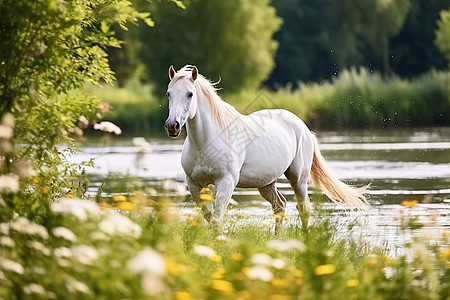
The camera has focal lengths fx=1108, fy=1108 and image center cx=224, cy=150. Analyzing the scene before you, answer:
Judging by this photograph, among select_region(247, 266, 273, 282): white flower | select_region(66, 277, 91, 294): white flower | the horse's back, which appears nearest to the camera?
select_region(247, 266, 273, 282): white flower

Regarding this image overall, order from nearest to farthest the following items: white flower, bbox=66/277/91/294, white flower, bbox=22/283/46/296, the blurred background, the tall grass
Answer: white flower, bbox=66/277/91/294 < white flower, bbox=22/283/46/296 < the tall grass < the blurred background

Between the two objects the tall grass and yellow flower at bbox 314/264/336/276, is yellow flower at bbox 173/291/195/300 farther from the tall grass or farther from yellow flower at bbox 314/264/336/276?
the tall grass

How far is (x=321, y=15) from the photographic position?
7706cm

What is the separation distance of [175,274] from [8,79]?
2.70m

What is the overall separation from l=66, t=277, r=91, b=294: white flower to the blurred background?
2029 cm

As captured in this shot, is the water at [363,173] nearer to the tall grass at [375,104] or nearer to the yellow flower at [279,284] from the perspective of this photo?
the yellow flower at [279,284]

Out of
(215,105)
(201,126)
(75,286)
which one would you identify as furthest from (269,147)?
(75,286)

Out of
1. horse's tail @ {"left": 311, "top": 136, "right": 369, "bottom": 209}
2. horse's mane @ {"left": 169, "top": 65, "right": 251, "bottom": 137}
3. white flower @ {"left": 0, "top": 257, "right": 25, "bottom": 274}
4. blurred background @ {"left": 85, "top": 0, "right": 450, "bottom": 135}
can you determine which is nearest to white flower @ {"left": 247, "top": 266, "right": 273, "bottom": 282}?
white flower @ {"left": 0, "top": 257, "right": 25, "bottom": 274}

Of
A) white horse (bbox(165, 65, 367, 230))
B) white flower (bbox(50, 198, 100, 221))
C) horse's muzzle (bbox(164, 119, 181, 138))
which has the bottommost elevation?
white flower (bbox(50, 198, 100, 221))

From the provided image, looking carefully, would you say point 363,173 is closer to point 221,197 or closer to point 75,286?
point 221,197

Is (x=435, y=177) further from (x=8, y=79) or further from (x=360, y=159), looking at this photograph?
(x=8, y=79)

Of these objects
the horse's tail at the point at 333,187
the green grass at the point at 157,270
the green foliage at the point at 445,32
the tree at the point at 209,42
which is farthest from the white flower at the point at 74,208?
the tree at the point at 209,42

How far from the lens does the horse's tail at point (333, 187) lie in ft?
38.3

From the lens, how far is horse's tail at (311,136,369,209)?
38.3 ft
